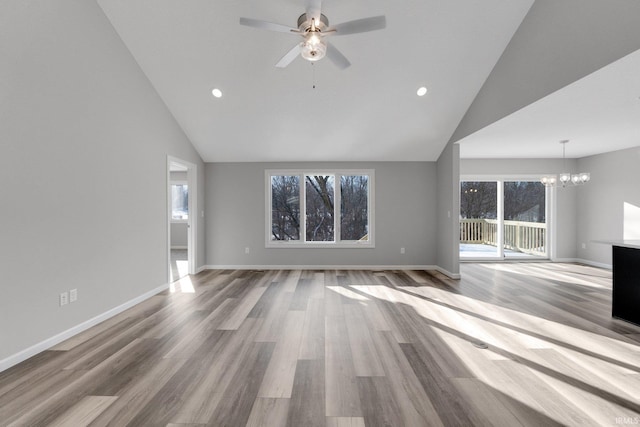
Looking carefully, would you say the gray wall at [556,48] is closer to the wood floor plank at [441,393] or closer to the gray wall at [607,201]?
the wood floor plank at [441,393]

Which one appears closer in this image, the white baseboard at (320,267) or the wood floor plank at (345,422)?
the wood floor plank at (345,422)

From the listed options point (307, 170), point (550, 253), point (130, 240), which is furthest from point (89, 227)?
point (550, 253)

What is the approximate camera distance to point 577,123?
13.4ft

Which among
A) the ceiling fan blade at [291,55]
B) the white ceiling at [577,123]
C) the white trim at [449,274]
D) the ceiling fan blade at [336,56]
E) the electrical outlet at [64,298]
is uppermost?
the ceiling fan blade at [291,55]

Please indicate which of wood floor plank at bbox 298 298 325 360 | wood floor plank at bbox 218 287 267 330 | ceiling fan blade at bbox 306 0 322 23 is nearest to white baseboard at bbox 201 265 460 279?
wood floor plank at bbox 218 287 267 330

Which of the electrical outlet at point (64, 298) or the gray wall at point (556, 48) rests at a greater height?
the gray wall at point (556, 48)

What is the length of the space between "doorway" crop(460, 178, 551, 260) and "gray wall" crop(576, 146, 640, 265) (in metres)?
0.70

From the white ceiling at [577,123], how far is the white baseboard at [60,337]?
5.28 m

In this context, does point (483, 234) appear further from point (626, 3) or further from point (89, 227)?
point (89, 227)

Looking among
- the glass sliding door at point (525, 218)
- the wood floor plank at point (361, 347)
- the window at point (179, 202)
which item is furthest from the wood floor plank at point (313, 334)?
the window at point (179, 202)

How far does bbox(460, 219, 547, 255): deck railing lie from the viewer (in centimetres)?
688

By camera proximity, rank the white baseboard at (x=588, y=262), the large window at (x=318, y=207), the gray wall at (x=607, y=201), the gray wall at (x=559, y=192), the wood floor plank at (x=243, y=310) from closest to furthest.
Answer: the wood floor plank at (x=243, y=310) < the gray wall at (x=607, y=201) < the white baseboard at (x=588, y=262) < the large window at (x=318, y=207) < the gray wall at (x=559, y=192)

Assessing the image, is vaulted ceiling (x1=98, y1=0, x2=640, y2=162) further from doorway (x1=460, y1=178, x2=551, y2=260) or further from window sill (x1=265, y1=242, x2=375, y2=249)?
window sill (x1=265, y1=242, x2=375, y2=249)

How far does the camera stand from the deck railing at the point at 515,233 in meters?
6.88
